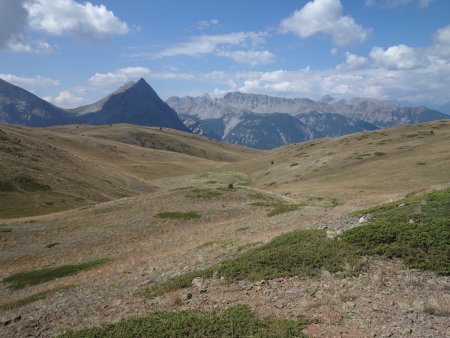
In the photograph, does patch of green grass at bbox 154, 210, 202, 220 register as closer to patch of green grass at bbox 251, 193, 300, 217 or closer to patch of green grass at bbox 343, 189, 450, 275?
patch of green grass at bbox 251, 193, 300, 217

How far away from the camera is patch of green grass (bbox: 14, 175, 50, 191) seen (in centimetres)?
7556

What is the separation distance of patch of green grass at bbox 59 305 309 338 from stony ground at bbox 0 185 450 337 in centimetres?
85

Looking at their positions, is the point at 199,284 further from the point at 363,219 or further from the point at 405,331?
the point at 363,219

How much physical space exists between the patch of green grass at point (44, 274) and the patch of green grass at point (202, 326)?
18.4 meters

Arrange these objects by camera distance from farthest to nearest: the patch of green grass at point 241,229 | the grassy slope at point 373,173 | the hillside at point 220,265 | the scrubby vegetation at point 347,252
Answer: the grassy slope at point 373,173
the patch of green grass at point 241,229
the scrubby vegetation at point 347,252
the hillside at point 220,265

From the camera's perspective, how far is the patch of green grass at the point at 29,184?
7556 centimetres

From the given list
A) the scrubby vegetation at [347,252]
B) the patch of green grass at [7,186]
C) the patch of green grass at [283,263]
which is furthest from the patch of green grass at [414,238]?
A: the patch of green grass at [7,186]

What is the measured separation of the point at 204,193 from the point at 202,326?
49.0 m

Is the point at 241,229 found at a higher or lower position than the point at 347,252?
lower

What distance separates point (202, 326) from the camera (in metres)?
13.9

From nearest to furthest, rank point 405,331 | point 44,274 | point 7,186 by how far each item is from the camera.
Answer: point 405,331 → point 44,274 → point 7,186

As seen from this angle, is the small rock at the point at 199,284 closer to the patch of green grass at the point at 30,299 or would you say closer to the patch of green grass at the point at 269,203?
the patch of green grass at the point at 30,299

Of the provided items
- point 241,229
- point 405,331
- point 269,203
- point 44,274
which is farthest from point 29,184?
point 405,331

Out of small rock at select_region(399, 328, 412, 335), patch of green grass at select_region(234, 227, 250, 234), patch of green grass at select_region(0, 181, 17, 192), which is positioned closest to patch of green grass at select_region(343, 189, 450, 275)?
small rock at select_region(399, 328, 412, 335)
